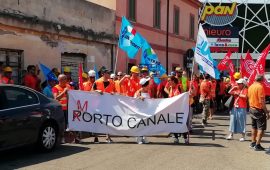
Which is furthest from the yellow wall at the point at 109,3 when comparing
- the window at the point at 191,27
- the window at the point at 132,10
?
the window at the point at 191,27

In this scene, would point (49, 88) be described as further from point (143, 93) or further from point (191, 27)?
Answer: point (191, 27)

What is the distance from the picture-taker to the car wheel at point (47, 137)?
951 centimetres

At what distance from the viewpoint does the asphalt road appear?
27.8ft

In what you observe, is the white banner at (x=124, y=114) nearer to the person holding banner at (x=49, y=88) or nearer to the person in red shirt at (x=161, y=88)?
the person holding banner at (x=49, y=88)

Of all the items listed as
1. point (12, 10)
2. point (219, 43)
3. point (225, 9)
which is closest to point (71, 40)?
point (12, 10)

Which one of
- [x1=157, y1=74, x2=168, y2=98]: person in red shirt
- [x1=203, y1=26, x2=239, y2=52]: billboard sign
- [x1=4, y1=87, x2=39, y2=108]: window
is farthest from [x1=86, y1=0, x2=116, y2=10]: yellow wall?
[x1=203, y1=26, x2=239, y2=52]: billboard sign

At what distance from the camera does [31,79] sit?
44.0 feet

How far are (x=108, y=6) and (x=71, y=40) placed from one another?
13.9 feet

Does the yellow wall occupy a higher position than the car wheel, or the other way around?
the yellow wall

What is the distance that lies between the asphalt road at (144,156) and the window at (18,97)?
1086 mm

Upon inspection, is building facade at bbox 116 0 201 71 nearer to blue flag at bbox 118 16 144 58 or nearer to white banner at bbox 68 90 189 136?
blue flag at bbox 118 16 144 58

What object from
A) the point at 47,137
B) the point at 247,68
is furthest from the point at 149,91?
the point at 47,137

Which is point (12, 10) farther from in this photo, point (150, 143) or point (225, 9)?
point (225, 9)

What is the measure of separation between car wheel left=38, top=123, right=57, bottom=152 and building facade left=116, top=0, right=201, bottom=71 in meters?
11.3
